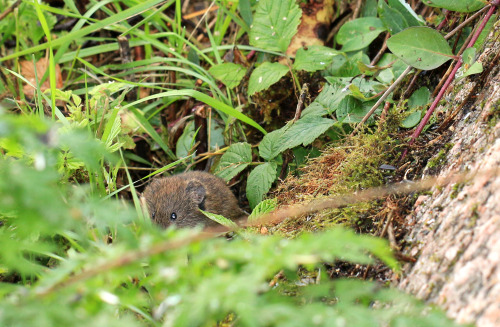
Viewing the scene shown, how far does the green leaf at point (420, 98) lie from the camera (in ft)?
10.8

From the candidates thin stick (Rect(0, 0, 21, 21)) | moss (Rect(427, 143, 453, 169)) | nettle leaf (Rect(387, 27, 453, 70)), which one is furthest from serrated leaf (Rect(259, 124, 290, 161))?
thin stick (Rect(0, 0, 21, 21))

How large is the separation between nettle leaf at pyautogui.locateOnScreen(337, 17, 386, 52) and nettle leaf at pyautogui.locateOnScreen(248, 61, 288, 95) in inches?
23.3

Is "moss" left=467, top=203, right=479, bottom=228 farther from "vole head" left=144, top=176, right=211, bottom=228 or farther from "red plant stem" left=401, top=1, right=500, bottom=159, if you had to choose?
"vole head" left=144, top=176, right=211, bottom=228

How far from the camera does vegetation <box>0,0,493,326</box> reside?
4.38ft

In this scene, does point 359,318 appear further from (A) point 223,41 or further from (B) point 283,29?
(A) point 223,41

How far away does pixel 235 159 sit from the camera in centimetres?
424

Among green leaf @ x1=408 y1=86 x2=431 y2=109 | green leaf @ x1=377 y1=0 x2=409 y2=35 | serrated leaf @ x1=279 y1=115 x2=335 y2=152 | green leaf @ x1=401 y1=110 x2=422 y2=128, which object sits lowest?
serrated leaf @ x1=279 y1=115 x2=335 y2=152

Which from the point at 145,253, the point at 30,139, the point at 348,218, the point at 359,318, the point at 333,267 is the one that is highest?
the point at 30,139

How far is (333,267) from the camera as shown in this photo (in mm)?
2531

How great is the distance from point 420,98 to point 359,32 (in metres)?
1.23

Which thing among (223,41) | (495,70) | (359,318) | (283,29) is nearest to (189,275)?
(359,318)

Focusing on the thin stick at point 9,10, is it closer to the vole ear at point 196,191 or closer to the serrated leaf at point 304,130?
the vole ear at point 196,191

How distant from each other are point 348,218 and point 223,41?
10.9 feet

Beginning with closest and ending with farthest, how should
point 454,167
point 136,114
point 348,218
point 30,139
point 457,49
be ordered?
1. point 30,139
2. point 454,167
3. point 348,218
4. point 457,49
5. point 136,114
